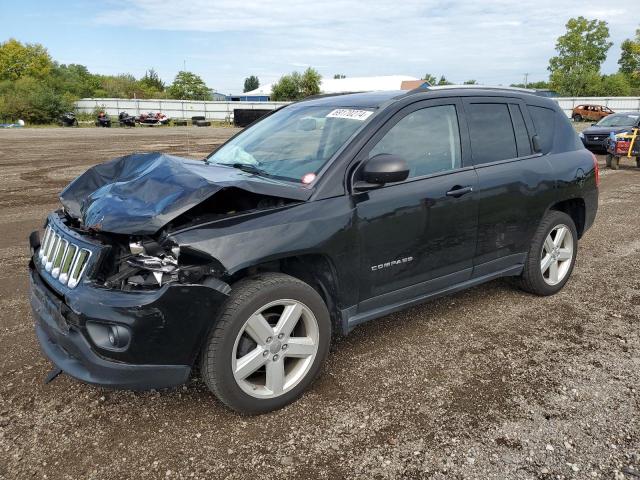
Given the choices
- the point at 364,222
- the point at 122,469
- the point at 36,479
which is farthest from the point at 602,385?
the point at 36,479

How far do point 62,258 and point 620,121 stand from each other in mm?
18884

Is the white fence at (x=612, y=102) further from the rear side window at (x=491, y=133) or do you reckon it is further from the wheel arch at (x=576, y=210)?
the rear side window at (x=491, y=133)

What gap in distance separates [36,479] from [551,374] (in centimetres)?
299

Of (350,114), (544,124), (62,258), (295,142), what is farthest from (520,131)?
(62,258)

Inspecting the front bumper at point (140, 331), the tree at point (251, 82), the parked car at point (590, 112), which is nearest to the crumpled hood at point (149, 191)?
the front bumper at point (140, 331)

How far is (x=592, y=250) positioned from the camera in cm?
607

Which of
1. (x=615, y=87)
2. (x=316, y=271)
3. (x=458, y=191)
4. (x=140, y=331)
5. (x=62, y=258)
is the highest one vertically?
(x=615, y=87)

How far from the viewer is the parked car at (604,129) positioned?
53.7 feet

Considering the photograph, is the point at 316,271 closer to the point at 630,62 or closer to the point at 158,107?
the point at 158,107

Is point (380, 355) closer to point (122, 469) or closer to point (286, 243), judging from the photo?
point (286, 243)

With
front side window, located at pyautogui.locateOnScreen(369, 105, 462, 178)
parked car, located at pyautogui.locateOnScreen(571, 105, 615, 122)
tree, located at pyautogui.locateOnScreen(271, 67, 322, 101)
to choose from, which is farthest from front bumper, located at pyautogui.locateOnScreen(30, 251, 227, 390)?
tree, located at pyautogui.locateOnScreen(271, 67, 322, 101)

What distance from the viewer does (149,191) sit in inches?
108

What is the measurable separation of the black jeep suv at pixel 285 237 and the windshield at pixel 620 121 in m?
15.0

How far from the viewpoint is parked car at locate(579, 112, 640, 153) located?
16.4 m
